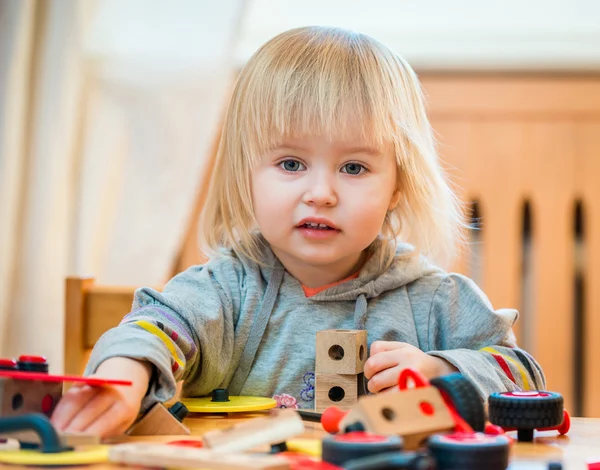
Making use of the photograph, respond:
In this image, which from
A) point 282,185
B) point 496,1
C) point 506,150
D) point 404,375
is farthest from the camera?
point 496,1

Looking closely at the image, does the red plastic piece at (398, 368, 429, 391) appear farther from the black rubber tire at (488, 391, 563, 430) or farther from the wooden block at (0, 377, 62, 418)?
the wooden block at (0, 377, 62, 418)

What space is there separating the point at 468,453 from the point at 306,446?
15 centimetres

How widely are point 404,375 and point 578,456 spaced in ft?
0.48

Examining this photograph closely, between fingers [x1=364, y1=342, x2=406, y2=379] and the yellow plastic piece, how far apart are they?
200 millimetres

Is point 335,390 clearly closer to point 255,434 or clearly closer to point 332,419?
point 332,419

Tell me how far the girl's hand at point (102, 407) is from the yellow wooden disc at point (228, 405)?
0.42ft

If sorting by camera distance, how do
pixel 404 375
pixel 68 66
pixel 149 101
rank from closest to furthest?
pixel 404 375 < pixel 68 66 < pixel 149 101

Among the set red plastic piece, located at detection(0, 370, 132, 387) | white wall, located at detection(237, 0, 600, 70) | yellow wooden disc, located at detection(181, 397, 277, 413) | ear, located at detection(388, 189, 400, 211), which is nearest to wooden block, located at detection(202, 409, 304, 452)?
red plastic piece, located at detection(0, 370, 132, 387)

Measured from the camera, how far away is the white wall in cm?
189

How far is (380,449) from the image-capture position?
52 centimetres

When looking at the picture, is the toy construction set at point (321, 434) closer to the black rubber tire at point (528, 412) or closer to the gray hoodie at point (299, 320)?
the black rubber tire at point (528, 412)

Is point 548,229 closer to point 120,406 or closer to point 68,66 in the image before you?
point 68,66

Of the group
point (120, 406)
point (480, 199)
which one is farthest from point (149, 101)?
point (120, 406)

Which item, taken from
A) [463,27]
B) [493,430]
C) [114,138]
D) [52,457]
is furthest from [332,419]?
[463,27]
